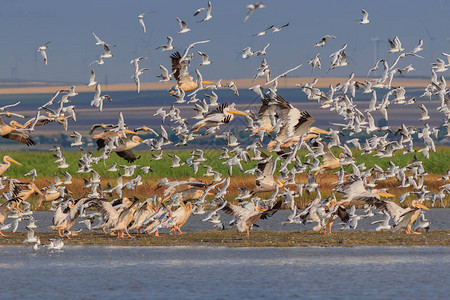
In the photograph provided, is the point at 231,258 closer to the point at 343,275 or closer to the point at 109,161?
the point at 343,275

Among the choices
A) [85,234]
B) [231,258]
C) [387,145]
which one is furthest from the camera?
[387,145]

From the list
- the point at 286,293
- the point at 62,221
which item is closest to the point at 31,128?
the point at 62,221

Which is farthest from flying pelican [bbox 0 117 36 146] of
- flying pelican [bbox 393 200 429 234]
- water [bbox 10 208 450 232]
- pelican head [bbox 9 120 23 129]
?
flying pelican [bbox 393 200 429 234]

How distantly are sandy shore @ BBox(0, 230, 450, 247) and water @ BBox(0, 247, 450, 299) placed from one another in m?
0.73

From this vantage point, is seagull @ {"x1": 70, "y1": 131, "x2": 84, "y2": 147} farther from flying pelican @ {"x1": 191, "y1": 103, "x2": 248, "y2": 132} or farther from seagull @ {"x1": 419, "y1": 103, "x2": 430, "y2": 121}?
seagull @ {"x1": 419, "y1": 103, "x2": 430, "y2": 121}

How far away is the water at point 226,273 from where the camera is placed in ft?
56.1

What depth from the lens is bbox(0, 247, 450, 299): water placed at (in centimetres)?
1709

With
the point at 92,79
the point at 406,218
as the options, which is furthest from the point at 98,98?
the point at 406,218

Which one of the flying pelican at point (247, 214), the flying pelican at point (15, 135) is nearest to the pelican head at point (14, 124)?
the flying pelican at point (15, 135)

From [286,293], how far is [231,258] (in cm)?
477

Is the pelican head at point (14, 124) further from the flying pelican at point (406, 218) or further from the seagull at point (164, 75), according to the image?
the flying pelican at point (406, 218)

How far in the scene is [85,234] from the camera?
2734 cm

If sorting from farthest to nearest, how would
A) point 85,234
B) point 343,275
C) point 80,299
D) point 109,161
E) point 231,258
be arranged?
point 109,161 < point 85,234 < point 231,258 < point 343,275 < point 80,299

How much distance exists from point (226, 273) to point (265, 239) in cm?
576
